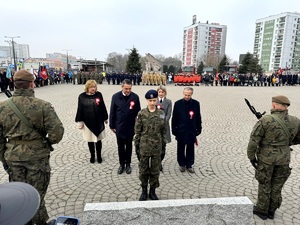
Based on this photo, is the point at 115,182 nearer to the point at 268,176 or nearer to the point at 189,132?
the point at 189,132

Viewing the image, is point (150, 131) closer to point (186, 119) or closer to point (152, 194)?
point (152, 194)

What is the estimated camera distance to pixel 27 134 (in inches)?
101

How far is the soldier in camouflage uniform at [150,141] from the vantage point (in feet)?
11.7

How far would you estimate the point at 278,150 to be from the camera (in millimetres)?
3094

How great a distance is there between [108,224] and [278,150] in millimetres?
2393

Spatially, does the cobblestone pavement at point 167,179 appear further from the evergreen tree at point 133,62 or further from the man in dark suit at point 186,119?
the evergreen tree at point 133,62

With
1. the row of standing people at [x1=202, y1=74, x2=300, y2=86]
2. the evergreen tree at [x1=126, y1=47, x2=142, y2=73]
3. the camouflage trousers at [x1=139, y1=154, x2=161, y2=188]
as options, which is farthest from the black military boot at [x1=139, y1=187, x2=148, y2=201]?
the evergreen tree at [x1=126, y1=47, x2=142, y2=73]

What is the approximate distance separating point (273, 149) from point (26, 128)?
3146 millimetres

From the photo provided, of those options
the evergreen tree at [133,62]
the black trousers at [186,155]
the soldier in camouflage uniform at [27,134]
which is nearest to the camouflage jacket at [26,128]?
the soldier in camouflage uniform at [27,134]

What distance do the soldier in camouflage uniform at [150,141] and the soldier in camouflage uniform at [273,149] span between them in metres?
1.36

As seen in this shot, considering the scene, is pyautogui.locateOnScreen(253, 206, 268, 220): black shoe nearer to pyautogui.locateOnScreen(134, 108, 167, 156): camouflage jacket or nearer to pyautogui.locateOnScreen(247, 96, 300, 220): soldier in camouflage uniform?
pyautogui.locateOnScreen(247, 96, 300, 220): soldier in camouflage uniform

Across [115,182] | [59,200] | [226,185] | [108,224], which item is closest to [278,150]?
[226,185]

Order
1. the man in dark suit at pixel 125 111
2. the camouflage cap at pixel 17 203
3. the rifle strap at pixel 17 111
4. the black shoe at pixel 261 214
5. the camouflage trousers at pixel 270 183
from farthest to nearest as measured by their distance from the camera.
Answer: the man in dark suit at pixel 125 111 < the black shoe at pixel 261 214 < the camouflage trousers at pixel 270 183 < the rifle strap at pixel 17 111 < the camouflage cap at pixel 17 203

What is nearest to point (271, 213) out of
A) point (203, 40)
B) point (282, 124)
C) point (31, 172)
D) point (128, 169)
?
point (282, 124)
